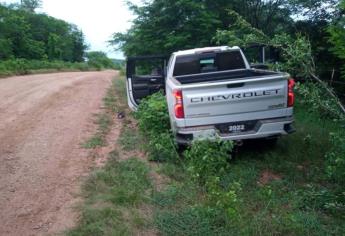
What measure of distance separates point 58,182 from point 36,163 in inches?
43.3

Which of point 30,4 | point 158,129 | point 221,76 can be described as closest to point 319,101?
point 221,76

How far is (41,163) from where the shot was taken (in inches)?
273

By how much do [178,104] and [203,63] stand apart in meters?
2.58

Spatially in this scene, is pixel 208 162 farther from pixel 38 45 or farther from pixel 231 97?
pixel 38 45

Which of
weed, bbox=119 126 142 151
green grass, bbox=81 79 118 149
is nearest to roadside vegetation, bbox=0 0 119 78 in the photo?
green grass, bbox=81 79 118 149

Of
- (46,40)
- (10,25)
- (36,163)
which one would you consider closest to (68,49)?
(46,40)

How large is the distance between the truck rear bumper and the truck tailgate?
11cm

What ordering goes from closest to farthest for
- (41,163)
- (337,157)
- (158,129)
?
1. (337,157)
2. (41,163)
3. (158,129)

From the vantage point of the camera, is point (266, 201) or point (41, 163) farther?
point (41, 163)

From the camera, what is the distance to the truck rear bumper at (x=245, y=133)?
661 cm

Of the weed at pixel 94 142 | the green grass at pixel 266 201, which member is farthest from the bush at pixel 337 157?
the weed at pixel 94 142

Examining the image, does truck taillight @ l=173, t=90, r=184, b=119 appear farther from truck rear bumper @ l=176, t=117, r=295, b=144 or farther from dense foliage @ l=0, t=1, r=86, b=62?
dense foliage @ l=0, t=1, r=86, b=62

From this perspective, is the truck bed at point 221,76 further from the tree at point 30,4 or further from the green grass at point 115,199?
the tree at point 30,4

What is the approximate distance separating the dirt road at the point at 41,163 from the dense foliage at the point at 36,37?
26.6 metres
